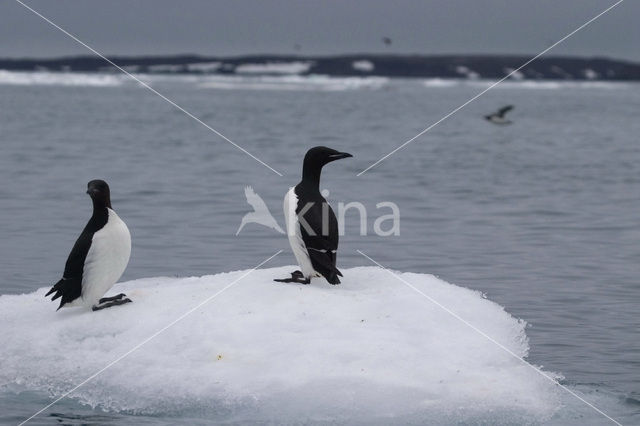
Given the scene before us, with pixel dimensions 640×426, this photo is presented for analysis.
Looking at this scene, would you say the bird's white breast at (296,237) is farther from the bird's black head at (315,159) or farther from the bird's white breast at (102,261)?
the bird's white breast at (102,261)

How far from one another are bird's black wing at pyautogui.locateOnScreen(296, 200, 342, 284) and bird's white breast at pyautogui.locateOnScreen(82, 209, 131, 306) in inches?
55.9

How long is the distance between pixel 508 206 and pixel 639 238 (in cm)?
427

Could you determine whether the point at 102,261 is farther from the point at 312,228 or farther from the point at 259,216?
the point at 259,216

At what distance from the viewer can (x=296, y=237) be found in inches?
342

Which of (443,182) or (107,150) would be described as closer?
(443,182)

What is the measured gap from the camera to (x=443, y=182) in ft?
78.3

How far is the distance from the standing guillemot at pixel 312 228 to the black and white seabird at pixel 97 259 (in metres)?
1.31

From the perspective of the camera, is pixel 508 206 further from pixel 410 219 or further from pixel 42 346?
pixel 42 346

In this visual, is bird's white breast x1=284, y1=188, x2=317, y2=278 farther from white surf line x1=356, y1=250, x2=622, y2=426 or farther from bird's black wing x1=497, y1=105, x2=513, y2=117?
bird's black wing x1=497, y1=105, x2=513, y2=117

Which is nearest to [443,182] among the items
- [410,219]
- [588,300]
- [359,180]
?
[359,180]

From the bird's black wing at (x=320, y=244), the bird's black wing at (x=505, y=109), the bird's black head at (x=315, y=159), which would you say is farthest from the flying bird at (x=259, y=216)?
the bird's black wing at (x=505, y=109)

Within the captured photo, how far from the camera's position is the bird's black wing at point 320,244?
8.61 meters

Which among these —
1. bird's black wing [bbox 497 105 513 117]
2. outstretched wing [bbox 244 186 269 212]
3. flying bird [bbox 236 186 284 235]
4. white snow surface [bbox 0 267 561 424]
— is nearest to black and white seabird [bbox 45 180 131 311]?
white snow surface [bbox 0 267 561 424]

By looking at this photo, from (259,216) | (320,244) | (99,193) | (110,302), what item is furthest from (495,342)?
(259,216)
